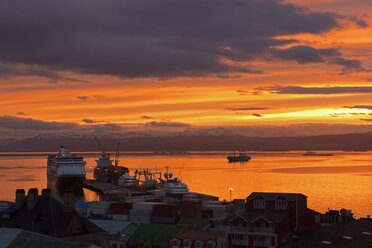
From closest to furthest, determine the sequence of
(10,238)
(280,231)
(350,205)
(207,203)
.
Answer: (10,238)
(280,231)
(207,203)
(350,205)

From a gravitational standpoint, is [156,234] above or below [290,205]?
below

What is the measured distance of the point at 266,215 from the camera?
80.8 metres

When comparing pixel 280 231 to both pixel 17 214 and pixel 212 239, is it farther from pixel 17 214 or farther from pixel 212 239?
pixel 17 214

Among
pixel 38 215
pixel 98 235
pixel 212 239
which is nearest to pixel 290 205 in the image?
pixel 212 239

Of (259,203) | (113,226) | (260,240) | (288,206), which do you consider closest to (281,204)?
(288,206)

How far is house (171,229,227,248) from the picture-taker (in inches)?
3123

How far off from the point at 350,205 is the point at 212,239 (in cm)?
9196

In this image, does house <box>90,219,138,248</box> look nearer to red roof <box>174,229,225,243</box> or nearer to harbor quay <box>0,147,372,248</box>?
harbor quay <box>0,147,372,248</box>

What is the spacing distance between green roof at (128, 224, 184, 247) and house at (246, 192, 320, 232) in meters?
13.1

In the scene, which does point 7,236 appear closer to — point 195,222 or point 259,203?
point 259,203

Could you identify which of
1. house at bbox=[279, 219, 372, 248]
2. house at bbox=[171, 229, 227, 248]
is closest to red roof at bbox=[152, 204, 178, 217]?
house at bbox=[171, 229, 227, 248]

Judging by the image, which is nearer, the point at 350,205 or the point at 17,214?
the point at 17,214

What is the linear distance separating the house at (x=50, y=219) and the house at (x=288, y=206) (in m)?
23.5

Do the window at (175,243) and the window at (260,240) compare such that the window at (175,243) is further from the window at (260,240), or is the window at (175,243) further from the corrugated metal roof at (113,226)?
the corrugated metal roof at (113,226)
